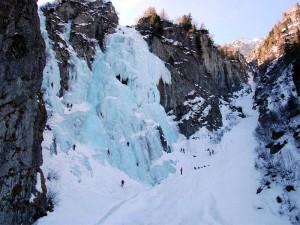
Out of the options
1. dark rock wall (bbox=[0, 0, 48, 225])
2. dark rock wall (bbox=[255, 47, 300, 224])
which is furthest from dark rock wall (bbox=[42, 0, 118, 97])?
dark rock wall (bbox=[255, 47, 300, 224])

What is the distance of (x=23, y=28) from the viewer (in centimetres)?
2475

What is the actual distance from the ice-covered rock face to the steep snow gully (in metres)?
0.11

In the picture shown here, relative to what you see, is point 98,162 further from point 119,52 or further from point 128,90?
point 119,52

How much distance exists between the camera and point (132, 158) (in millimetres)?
43219

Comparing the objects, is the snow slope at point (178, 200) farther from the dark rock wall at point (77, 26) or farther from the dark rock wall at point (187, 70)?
the dark rock wall at point (187, 70)

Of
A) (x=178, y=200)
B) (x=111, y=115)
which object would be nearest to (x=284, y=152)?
(x=178, y=200)

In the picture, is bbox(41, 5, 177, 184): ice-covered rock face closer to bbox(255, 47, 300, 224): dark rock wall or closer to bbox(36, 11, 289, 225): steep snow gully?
bbox(36, 11, 289, 225): steep snow gully

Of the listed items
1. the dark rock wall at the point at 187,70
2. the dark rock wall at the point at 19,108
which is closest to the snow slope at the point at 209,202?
the dark rock wall at the point at 19,108

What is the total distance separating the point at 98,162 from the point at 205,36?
51674 mm

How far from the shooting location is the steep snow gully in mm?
28156

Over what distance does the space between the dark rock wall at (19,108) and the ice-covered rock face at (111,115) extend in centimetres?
699

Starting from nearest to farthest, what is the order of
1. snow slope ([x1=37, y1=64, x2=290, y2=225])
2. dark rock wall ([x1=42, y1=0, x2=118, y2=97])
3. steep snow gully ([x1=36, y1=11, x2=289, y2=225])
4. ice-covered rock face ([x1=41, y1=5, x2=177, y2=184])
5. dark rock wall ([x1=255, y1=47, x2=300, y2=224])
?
snow slope ([x1=37, y1=64, x2=290, y2=225]), dark rock wall ([x1=255, y1=47, x2=300, y2=224]), steep snow gully ([x1=36, y1=11, x2=289, y2=225]), ice-covered rock face ([x1=41, y1=5, x2=177, y2=184]), dark rock wall ([x1=42, y1=0, x2=118, y2=97])

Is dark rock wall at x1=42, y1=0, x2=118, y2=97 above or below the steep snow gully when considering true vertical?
above

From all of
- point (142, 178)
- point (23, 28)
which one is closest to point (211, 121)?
point (142, 178)
